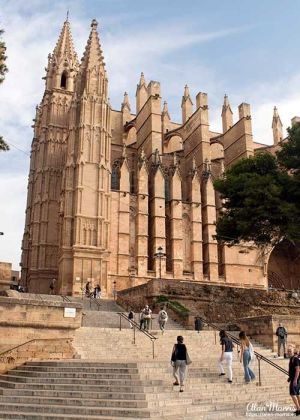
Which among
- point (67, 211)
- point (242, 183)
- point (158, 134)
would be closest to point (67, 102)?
point (158, 134)

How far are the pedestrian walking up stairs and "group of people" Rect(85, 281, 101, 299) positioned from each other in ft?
50.0

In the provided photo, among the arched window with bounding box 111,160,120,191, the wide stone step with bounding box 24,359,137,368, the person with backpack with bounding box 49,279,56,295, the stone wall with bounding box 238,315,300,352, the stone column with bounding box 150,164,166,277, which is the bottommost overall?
the wide stone step with bounding box 24,359,137,368

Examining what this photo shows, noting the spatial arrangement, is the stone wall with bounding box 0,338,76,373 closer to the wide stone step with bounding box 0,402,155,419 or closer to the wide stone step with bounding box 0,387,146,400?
the wide stone step with bounding box 0,387,146,400

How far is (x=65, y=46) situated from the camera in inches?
1710

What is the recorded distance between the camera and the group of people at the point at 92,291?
86.0 feet

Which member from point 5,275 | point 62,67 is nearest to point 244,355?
point 5,275

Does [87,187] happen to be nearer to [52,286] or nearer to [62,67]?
[52,286]

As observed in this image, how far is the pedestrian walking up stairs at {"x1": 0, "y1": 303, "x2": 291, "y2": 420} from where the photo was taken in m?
7.72

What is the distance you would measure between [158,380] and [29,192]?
110 ft

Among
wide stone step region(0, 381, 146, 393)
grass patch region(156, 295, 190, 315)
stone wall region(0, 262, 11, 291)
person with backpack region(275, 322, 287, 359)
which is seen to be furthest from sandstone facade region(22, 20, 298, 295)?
wide stone step region(0, 381, 146, 393)

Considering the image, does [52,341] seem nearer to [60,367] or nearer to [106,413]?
[60,367]

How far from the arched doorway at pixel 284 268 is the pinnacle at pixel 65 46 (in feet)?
82.5

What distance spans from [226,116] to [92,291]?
904 inches

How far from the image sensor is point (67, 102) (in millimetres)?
39938
